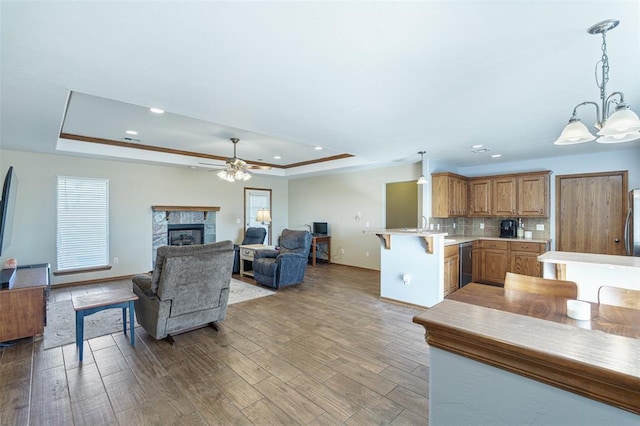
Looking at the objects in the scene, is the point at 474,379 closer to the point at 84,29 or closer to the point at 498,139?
the point at 84,29

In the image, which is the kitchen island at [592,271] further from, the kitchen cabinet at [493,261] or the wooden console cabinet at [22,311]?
the wooden console cabinet at [22,311]

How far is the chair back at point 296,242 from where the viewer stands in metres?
5.54

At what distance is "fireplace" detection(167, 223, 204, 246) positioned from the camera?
6.64m

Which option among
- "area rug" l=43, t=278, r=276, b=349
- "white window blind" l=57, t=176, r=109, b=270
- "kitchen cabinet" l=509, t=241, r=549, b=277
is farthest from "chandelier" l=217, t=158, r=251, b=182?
"kitchen cabinet" l=509, t=241, r=549, b=277

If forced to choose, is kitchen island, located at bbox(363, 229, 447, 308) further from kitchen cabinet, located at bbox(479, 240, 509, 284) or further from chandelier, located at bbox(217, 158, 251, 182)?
chandelier, located at bbox(217, 158, 251, 182)

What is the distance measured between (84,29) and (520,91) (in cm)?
320

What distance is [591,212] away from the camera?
495cm

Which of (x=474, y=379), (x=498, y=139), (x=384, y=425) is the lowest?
(x=384, y=425)

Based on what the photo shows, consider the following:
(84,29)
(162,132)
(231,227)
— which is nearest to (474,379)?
(84,29)

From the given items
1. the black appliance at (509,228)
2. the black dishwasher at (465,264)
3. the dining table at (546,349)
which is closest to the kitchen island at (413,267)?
the black dishwasher at (465,264)

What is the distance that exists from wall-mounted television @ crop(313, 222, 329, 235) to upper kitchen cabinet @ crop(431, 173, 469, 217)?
3035mm

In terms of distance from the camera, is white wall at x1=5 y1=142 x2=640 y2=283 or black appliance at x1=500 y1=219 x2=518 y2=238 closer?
white wall at x1=5 y1=142 x2=640 y2=283

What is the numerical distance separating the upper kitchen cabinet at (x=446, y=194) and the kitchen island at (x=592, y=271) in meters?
2.55

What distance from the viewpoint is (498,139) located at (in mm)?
4059
